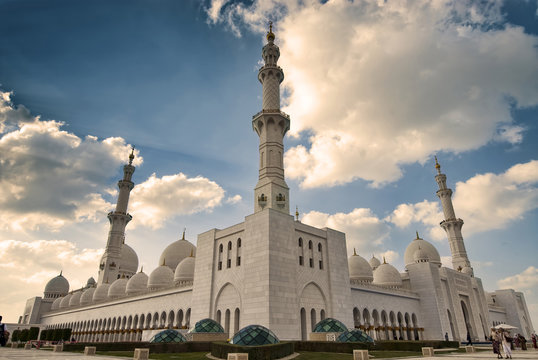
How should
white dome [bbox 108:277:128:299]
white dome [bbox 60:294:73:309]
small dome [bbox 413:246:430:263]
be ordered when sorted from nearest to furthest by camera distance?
white dome [bbox 108:277:128:299], small dome [bbox 413:246:430:263], white dome [bbox 60:294:73:309]

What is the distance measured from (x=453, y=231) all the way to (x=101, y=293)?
58.3 meters

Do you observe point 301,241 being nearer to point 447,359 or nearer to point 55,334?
point 447,359

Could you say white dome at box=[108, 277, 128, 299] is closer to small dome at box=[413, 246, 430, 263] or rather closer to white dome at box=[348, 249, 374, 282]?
white dome at box=[348, 249, 374, 282]

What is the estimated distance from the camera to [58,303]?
70312 millimetres

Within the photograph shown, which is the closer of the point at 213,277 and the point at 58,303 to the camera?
the point at 213,277

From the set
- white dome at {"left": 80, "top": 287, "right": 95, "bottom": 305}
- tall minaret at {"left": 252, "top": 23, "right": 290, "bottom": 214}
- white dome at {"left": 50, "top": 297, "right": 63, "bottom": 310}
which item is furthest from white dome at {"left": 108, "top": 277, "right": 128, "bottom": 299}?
tall minaret at {"left": 252, "top": 23, "right": 290, "bottom": 214}

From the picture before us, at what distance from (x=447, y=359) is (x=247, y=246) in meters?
17.1

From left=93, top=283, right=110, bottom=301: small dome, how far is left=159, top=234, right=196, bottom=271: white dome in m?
10.8

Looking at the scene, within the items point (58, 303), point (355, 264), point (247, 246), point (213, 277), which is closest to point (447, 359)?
point (247, 246)

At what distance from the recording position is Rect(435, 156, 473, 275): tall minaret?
5784 centimetres

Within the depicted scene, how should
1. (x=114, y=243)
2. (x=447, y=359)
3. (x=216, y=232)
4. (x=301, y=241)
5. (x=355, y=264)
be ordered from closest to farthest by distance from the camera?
(x=447, y=359) < (x=301, y=241) < (x=216, y=232) < (x=355, y=264) < (x=114, y=243)

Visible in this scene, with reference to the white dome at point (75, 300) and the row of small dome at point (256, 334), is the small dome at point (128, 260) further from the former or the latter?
the row of small dome at point (256, 334)

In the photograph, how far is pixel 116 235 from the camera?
59.5 meters

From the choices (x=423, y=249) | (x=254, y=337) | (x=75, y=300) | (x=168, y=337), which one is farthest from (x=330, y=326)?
(x=75, y=300)
